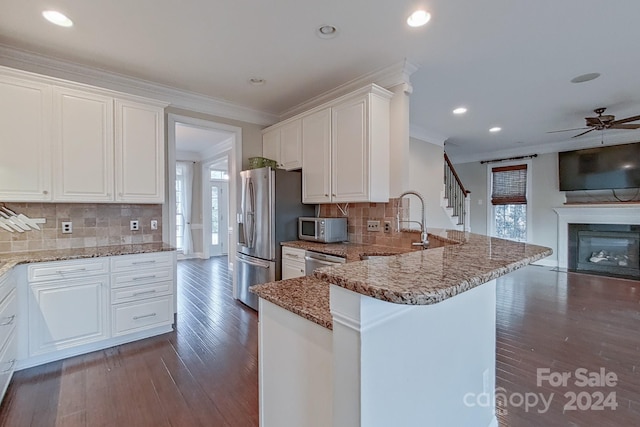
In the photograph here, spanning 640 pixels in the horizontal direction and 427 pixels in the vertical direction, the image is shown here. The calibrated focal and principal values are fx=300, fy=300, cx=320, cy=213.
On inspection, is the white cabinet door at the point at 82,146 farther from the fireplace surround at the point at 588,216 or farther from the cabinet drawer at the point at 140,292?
the fireplace surround at the point at 588,216

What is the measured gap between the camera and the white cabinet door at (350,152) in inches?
119

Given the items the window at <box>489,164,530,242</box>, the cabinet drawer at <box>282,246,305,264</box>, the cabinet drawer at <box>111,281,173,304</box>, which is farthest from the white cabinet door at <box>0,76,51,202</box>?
the window at <box>489,164,530,242</box>

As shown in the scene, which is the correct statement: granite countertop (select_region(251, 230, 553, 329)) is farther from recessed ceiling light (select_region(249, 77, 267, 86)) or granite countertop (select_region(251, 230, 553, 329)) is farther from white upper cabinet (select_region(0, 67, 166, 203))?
recessed ceiling light (select_region(249, 77, 267, 86))

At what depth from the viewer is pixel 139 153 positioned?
10.1 feet

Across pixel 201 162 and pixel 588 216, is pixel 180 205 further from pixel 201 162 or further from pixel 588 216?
pixel 588 216

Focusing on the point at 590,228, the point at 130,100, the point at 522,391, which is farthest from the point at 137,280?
the point at 590,228

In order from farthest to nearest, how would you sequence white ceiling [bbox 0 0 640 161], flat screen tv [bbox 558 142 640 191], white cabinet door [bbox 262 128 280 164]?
flat screen tv [bbox 558 142 640 191], white cabinet door [bbox 262 128 280 164], white ceiling [bbox 0 0 640 161]

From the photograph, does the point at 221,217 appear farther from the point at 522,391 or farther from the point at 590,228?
the point at 590,228

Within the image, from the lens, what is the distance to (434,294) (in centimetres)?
74

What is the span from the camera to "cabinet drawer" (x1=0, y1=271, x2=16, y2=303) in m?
1.97

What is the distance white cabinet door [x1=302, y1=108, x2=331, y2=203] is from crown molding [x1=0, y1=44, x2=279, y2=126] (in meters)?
1.09

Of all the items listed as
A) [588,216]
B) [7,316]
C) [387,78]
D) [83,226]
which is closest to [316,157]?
[387,78]

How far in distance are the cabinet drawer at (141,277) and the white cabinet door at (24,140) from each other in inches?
36.1

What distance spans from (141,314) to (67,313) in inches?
22.4
